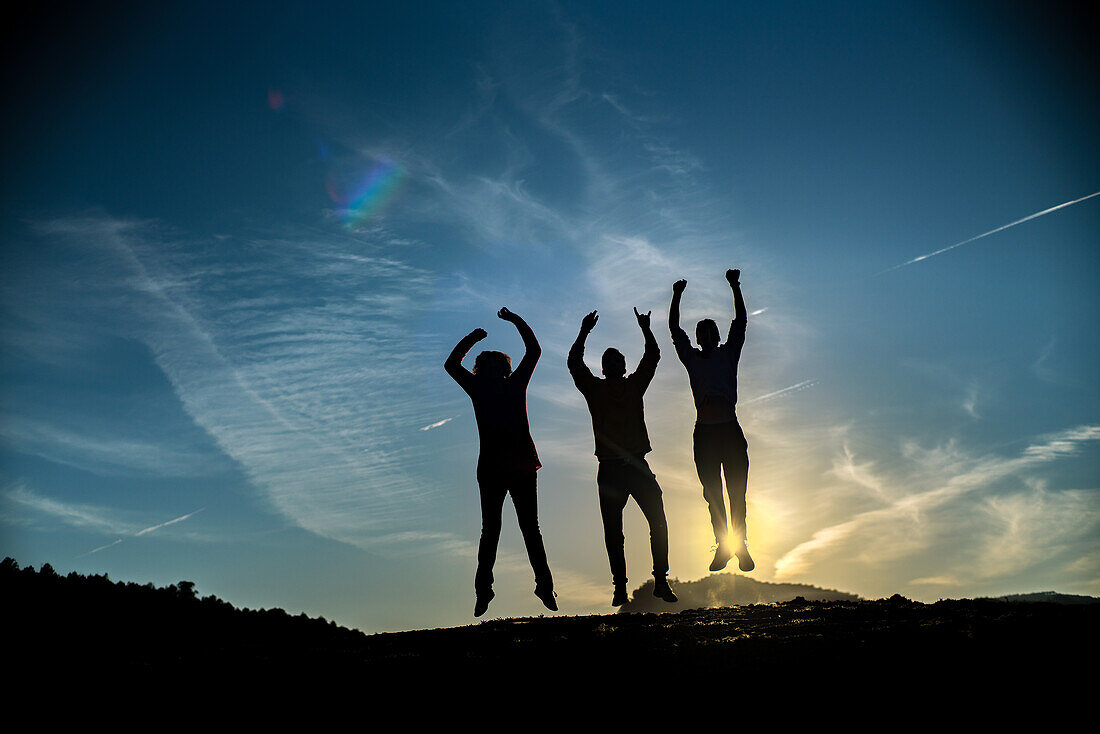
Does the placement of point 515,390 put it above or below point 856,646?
above

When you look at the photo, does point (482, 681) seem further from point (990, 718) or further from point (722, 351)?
point (722, 351)

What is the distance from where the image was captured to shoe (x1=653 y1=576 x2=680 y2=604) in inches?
391

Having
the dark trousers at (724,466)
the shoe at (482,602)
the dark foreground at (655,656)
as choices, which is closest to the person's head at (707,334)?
the dark trousers at (724,466)

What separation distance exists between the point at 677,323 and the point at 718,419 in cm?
150

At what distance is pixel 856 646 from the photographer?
19.9 feet

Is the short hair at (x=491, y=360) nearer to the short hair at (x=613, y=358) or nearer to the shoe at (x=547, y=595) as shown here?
the short hair at (x=613, y=358)

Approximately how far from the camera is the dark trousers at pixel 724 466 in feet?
35.6

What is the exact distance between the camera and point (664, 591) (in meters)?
9.97

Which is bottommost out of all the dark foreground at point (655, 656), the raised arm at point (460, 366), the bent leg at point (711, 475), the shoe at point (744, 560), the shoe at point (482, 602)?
the dark foreground at point (655, 656)

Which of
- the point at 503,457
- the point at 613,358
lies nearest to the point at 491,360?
the point at 503,457

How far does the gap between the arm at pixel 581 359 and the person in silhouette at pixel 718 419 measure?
1228 mm

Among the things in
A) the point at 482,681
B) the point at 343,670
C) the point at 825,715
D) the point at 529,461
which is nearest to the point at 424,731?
the point at 482,681

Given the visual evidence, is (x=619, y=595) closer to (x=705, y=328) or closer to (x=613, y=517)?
(x=613, y=517)

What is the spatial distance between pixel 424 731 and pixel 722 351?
7221 millimetres
